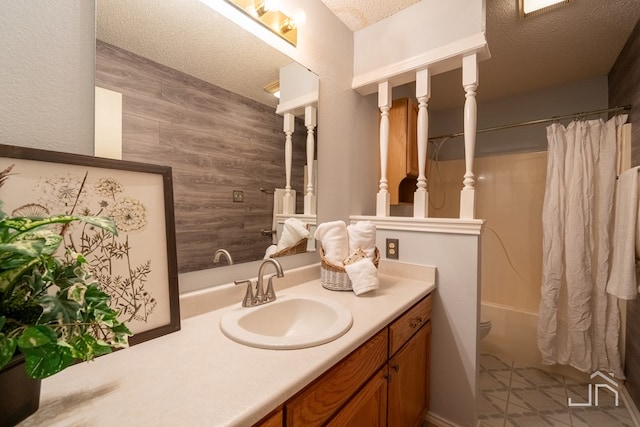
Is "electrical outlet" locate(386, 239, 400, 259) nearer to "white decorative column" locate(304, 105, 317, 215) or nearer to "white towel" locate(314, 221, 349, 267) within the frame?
"white towel" locate(314, 221, 349, 267)

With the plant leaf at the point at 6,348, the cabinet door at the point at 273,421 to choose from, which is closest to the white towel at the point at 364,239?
the cabinet door at the point at 273,421

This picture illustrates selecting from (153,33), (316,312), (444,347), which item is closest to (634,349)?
(444,347)

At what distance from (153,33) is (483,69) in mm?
2356

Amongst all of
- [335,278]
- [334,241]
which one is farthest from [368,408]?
[334,241]

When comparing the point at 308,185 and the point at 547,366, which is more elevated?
the point at 308,185

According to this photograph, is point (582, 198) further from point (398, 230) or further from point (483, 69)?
point (398, 230)

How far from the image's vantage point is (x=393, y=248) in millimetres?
1485

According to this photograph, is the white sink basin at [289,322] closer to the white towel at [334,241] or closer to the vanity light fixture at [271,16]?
the white towel at [334,241]

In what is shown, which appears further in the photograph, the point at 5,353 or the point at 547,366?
the point at 547,366

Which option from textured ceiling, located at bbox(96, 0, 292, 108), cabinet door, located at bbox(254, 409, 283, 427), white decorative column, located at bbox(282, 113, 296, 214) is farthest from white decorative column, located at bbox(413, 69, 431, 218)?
cabinet door, located at bbox(254, 409, 283, 427)

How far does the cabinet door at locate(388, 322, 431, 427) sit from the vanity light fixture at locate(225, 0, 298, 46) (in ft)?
4.78

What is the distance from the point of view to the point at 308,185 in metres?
1.37

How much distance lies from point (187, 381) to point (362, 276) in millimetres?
744

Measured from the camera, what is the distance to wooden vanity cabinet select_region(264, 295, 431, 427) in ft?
2.06
